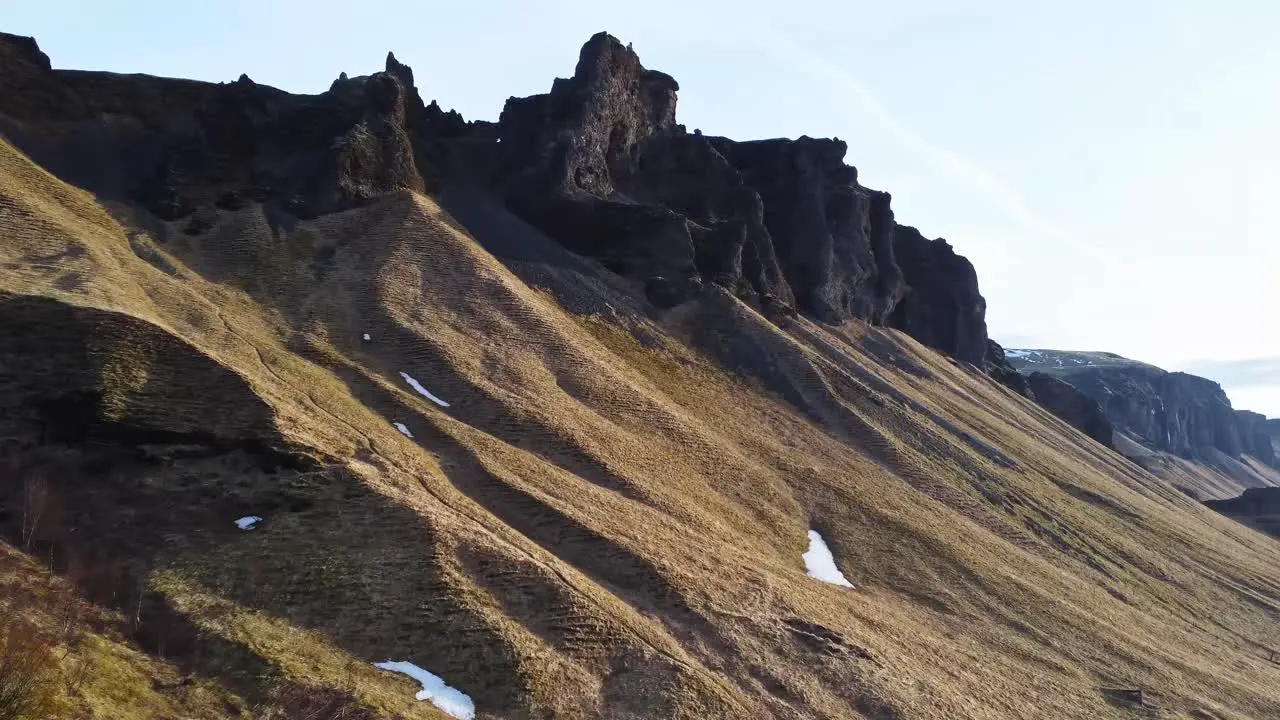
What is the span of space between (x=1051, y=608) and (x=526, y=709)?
3955cm

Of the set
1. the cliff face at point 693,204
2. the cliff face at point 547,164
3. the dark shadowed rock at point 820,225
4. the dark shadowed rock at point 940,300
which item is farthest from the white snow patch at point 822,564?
the dark shadowed rock at point 940,300

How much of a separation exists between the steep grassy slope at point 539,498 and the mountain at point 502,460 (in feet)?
0.72

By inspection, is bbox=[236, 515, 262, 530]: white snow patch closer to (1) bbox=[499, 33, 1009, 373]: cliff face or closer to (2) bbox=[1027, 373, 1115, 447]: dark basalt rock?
(1) bbox=[499, 33, 1009, 373]: cliff face

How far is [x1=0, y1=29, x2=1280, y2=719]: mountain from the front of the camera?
28.8m

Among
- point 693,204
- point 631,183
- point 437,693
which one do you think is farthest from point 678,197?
point 437,693

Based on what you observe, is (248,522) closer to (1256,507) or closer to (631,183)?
(631,183)

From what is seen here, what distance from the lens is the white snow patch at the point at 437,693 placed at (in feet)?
86.9

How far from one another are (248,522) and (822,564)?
107 feet

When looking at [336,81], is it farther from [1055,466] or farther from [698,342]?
[1055,466]

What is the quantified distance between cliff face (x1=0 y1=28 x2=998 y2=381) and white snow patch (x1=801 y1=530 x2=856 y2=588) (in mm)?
41369

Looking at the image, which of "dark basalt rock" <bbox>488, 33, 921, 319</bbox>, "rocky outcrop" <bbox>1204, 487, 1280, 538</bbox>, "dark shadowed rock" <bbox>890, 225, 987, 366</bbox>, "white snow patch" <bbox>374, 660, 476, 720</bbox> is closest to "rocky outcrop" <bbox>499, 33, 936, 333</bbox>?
"dark basalt rock" <bbox>488, 33, 921, 319</bbox>

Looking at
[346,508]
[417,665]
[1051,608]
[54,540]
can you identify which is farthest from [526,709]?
[1051,608]

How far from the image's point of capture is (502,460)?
4425cm

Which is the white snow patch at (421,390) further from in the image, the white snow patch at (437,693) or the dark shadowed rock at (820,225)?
the dark shadowed rock at (820,225)
